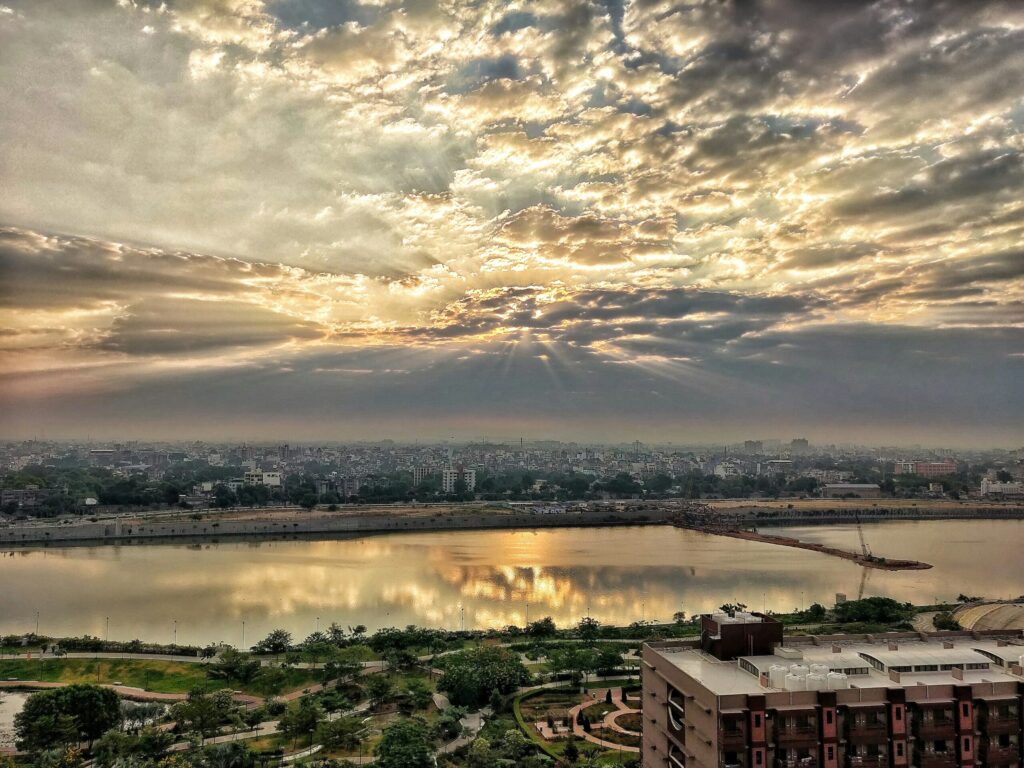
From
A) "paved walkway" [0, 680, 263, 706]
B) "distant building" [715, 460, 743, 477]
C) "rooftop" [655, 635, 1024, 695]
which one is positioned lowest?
"paved walkway" [0, 680, 263, 706]

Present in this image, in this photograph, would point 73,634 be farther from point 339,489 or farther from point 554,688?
point 339,489

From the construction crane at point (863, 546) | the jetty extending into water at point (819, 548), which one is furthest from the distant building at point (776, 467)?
the jetty extending into water at point (819, 548)

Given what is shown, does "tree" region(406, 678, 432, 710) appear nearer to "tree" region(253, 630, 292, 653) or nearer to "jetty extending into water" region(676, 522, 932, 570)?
"tree" region(253, 630, 292, 653)

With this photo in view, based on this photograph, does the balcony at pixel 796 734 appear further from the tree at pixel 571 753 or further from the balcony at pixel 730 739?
the tree at pixel 571 753

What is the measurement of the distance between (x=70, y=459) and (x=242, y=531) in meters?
40.3

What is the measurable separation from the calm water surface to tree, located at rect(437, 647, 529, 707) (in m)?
3.36

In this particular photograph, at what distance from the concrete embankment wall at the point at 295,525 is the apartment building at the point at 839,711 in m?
20.1

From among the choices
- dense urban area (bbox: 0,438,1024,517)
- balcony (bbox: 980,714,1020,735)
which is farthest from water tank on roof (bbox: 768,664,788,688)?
dense urban area (bbox: 0,438,1024,517)

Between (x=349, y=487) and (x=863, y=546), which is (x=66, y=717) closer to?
(x=863, y=546)

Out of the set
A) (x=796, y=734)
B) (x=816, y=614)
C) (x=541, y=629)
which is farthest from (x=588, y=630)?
(x=796, y=734)

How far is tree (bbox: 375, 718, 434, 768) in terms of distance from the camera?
212 inches

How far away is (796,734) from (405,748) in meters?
2.99

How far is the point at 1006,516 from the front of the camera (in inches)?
1114

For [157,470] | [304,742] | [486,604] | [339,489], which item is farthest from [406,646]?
[157,470]
